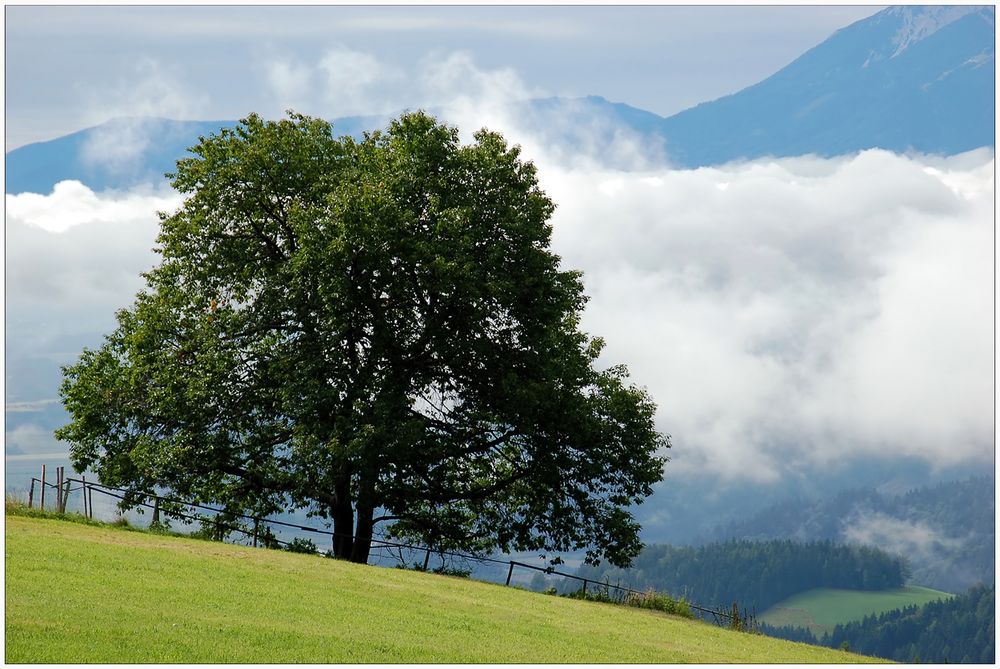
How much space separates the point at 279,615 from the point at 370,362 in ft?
54.1

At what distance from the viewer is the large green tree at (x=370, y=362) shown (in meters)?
39.0

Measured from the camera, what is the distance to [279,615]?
990 inches

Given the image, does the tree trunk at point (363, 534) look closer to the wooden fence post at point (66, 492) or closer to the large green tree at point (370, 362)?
the large green tree at point (370, 362)

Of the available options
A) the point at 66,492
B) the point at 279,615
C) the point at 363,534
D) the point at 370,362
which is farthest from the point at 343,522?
the point at 279,615

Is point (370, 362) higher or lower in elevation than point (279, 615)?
higher

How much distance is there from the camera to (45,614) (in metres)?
22.1

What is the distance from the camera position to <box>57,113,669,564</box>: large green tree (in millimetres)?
38969

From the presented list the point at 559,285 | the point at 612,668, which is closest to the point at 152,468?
the point at 559,285

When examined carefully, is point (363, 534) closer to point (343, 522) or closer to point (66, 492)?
point (343, 522)

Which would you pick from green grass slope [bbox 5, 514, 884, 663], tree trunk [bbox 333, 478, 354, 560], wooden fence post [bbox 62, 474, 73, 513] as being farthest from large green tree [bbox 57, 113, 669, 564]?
green grass slope [bbox 5, 514, 884, 663]

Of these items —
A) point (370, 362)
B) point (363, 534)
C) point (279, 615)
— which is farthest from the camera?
point (363, 534)

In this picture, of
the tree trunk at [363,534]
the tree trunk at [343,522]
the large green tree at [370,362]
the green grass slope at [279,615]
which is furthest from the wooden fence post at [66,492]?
the tree trunk at [363,534]

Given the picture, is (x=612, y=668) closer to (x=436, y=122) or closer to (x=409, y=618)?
(x=409, y=618)

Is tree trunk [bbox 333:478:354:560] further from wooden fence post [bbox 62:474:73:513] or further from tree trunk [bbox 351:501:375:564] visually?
wooden fence post [bbox 62:474:73:513]
